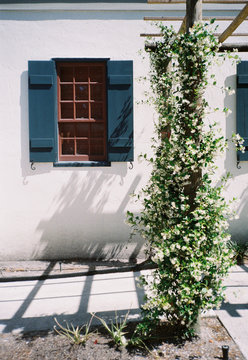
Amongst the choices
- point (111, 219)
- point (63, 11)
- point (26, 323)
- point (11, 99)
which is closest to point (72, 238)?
point (111, 219)

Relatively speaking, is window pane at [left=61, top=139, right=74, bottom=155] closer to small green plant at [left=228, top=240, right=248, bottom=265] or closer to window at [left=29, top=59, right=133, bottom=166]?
window at [left=29, top=59, right=133, bottom=166]

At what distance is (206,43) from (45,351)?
3.11 m

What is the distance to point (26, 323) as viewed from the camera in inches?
142

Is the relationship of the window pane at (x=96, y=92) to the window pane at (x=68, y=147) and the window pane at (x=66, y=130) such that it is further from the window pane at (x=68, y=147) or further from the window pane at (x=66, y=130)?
the window pane at (x=68, y=147)

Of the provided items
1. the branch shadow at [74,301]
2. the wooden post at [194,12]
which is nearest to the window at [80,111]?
the branch shadow at [74,301]

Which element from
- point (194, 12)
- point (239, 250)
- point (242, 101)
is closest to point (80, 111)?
point (242, 101)

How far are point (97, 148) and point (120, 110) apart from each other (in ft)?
2.59

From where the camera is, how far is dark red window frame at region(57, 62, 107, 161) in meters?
5.74

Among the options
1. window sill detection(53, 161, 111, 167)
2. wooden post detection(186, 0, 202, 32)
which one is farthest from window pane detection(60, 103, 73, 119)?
wooden post detection(186, 0, 202, 32)

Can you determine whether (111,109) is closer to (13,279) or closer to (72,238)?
(72,238)

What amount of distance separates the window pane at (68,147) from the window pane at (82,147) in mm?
110

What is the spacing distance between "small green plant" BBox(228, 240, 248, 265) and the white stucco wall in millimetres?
1567

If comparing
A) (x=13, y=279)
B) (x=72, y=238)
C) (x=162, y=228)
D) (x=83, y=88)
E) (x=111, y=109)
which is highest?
(x=83, y=88)

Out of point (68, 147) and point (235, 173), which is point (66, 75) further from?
point (235, 173)
